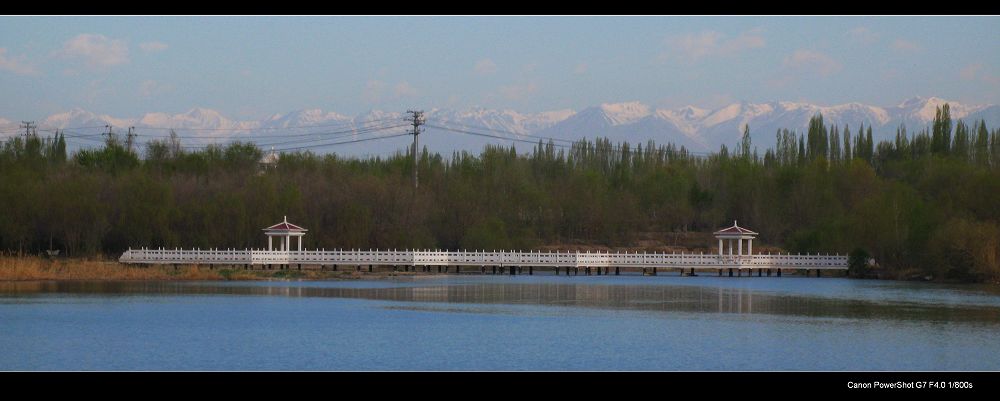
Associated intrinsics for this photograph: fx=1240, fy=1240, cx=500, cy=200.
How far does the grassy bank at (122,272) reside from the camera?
5656 centimetres

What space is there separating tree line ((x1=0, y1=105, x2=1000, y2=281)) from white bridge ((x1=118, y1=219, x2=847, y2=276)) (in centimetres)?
498

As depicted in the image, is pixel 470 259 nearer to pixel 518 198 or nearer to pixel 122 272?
pixel 122 272

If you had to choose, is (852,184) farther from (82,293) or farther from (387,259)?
(82,293)

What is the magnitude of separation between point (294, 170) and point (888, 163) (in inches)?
1820

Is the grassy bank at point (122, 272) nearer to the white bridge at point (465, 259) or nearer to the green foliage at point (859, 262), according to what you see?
the white bridge at point (465, 259)

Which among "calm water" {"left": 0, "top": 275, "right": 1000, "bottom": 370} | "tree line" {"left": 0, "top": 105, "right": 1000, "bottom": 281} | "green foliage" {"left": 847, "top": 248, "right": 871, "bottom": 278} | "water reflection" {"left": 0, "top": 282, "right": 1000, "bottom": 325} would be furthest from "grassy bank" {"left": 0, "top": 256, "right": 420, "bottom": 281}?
"green foliage" {"left": 847, "top": 248, "right": 871, "bottom": 278}

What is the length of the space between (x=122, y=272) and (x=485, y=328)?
2932cm

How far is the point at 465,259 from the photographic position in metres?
68.5

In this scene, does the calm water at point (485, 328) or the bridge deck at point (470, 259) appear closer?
the calm water at point (485, 328)

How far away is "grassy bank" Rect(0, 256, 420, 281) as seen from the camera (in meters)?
56.6

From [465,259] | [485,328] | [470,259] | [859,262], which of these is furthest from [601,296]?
[859,262]

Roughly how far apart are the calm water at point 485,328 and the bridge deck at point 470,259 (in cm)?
938

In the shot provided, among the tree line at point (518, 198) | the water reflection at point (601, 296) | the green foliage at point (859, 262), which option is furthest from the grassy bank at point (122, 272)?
the green foliage at point (859, 262)

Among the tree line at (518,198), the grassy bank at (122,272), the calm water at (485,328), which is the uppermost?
the tree line at (518,198)
